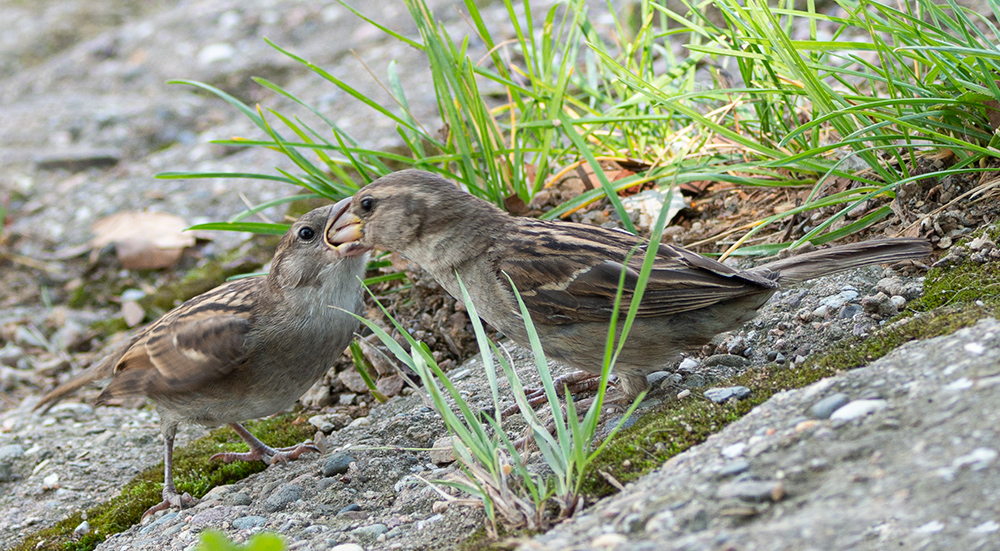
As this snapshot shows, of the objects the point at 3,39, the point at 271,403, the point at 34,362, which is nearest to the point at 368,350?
the point at 271,403

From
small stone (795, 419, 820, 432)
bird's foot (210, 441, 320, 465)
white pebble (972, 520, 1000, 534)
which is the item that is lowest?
bird's foot (210, 441, 320, 465)

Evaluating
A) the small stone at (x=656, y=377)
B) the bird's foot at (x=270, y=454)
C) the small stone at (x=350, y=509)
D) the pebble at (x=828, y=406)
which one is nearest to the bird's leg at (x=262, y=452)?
the bird's foot at (x=270, y=454)

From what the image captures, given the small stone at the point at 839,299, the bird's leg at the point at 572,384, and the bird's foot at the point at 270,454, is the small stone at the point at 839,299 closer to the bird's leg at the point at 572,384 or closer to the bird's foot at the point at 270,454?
the bird's leg at the point at 572,384

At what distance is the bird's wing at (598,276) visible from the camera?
131 inches

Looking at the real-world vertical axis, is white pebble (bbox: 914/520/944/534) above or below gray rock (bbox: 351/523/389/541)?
above

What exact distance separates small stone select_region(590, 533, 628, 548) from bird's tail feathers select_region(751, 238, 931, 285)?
1.60 m

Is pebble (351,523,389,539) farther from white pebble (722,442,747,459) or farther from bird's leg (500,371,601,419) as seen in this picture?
white pebble (722,442,747,459)

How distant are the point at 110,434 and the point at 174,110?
5.00m

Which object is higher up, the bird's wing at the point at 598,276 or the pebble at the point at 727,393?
the bird's wing at the point at 598,276

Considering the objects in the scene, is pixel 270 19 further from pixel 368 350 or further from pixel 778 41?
pixel 778 41

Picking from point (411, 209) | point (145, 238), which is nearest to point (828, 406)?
point (411, 209)

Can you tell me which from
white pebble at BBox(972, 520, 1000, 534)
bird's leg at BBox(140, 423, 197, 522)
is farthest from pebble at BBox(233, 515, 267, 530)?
white pebble at BBox(972, 520, 1000, 534)

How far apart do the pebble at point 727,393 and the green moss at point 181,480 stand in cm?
236

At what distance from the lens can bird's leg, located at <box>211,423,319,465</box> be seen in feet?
13.8
